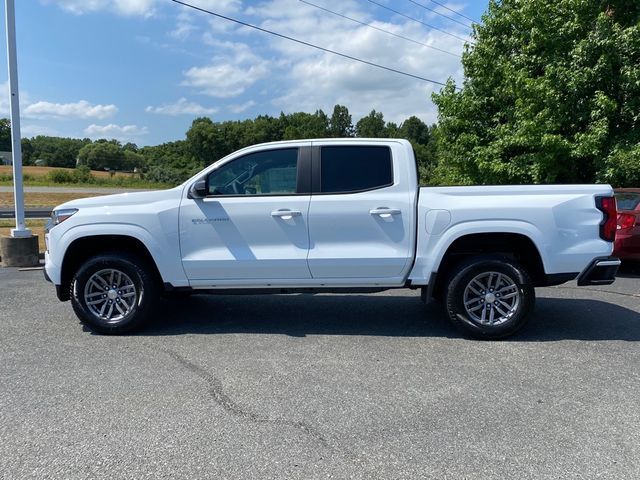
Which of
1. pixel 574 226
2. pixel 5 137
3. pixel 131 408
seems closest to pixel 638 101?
pixel 574 226

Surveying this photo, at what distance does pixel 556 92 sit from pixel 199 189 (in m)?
10.8

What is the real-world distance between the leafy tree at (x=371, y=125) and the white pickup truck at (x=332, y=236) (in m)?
87.7

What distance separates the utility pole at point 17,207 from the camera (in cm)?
959

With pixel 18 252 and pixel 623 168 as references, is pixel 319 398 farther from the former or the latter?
pixel 623 168

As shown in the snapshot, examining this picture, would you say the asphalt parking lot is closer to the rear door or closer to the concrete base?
the rear door

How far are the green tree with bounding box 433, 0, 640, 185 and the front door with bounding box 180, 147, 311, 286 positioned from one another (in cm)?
967

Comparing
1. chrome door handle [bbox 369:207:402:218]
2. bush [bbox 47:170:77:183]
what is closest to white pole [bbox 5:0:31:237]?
chrome door handle [bbox 369:207:402:218]

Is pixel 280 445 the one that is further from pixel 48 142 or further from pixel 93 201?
pixel 48 142

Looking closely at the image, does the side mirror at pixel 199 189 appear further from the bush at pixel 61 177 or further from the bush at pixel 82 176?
the bush at pixel 82 176

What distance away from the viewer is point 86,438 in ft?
10.6

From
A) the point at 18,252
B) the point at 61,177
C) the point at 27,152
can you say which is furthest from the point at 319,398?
the point at 27,152

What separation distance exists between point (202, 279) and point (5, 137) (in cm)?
9336

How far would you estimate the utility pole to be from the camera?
959cm

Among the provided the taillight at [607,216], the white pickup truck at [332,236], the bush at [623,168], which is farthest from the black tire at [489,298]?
the bush at [623,168]
